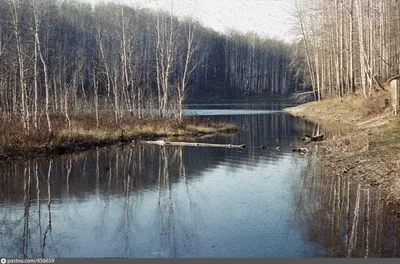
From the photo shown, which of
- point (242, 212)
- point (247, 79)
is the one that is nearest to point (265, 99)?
point (247, 79)

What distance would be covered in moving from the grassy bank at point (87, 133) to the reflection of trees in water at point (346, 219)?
11.6m

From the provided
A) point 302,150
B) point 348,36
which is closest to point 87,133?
point 302,150

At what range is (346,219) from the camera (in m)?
8.60

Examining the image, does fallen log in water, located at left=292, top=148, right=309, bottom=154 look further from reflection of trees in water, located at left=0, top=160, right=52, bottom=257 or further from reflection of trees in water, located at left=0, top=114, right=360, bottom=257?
reflection of trees in water, located at left=0, top=160, right=52, bottom=257

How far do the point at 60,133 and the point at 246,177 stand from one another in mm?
10552

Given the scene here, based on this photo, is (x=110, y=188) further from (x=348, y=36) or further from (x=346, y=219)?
(x=348, y=36)

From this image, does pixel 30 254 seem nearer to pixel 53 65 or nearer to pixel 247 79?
pixel 53 65

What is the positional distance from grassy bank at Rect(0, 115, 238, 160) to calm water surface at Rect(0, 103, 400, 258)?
142 centimetres

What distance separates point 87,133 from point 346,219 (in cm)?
1590

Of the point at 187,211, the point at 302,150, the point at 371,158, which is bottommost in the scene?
the point at 187,211

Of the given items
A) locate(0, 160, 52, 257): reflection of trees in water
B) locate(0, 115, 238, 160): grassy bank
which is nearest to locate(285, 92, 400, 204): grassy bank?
locate(0, 160, 52, 257): reflection of trees in water

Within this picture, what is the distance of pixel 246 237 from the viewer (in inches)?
301

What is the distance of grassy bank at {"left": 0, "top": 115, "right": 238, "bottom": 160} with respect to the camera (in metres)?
17.1

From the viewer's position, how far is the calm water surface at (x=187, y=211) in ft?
23.3
